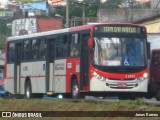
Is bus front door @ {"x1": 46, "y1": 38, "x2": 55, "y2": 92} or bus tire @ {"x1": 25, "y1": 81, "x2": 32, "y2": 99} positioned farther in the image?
bus tire @ {"x1": 25, "y1": 81, "x2": 32, "y2": 99}

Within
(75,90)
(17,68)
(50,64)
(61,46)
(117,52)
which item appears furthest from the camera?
(17,68)

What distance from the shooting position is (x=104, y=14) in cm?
6581

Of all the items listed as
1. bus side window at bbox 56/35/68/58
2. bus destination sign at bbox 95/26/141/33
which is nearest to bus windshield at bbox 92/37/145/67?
bus destination sign at bbox 95/26/141/33

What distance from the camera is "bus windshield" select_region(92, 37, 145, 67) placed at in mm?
25703

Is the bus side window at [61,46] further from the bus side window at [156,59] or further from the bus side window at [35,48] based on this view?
the bus side window at [156,59]

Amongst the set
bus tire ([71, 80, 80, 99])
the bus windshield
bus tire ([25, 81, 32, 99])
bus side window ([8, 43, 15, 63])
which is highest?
the bus windshield

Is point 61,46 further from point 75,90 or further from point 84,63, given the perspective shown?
point 84,63

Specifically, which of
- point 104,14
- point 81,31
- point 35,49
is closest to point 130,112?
point 81,31

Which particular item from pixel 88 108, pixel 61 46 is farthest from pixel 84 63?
pixel 88 108

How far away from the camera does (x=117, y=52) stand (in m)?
25.7

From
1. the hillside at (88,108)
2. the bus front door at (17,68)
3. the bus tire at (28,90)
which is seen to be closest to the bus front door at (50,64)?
the bus tire at (28,90)

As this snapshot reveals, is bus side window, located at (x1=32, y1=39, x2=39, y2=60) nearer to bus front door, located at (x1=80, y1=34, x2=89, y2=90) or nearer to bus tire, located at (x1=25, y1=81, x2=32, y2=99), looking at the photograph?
bus tire, located at (x1=25, y1=81, x2=32, y2=99)

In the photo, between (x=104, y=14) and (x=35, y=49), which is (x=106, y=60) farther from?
(x=104, y=14)

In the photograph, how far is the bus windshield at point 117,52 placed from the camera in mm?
25703
